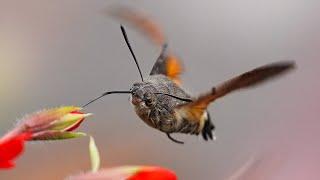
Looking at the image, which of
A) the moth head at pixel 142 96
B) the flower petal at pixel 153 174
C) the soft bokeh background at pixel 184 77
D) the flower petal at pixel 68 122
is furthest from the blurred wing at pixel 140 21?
the soft bokeh background at pixel 184 77

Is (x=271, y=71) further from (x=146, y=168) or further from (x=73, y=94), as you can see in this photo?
(x=73, y=94)

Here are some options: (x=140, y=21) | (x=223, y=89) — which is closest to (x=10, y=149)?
(x=223, y=89)

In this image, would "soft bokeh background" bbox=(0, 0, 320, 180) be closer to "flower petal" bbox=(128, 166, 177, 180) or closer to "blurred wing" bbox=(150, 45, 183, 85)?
"blurred wing" bbox=(150, 45, 183, 85)

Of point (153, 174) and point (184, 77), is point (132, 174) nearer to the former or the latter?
point (153, 174)

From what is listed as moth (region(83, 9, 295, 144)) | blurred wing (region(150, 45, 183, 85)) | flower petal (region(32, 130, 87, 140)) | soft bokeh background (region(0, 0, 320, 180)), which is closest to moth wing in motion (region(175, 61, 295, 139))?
moth (region(83, 9, 295, 144))

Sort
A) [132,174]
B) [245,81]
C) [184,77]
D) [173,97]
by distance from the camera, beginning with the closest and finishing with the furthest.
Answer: [132,174] < [245,81] < [173,97] < [184,77]

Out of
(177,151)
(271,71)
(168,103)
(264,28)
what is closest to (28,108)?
(177,151)
